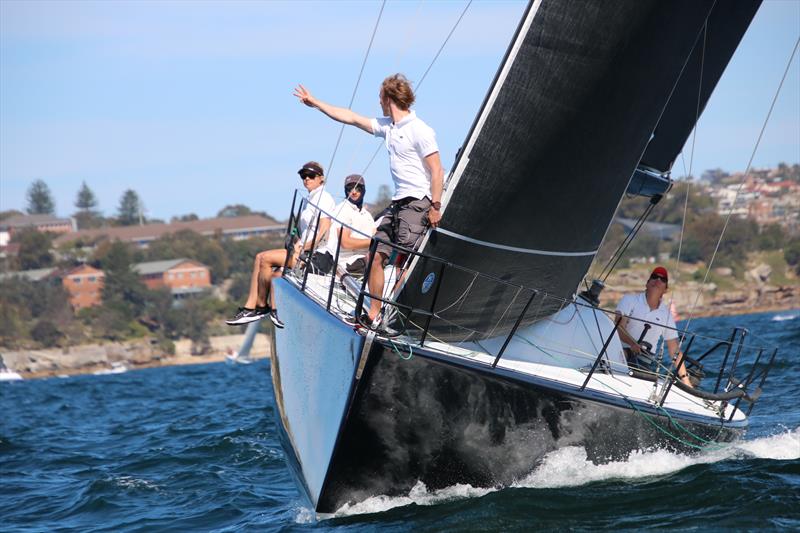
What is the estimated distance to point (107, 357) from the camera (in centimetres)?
6456

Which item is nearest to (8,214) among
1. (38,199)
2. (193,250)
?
(38,199)

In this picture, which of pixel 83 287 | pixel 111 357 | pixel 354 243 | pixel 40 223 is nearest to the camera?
pixel 354 243

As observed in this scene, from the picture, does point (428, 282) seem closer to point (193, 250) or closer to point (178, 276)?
point (178, 276)

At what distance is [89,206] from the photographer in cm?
14338

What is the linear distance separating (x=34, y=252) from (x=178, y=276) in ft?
55.9

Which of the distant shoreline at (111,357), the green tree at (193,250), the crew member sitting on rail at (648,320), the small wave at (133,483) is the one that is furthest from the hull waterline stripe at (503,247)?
the green tree at (193,250)

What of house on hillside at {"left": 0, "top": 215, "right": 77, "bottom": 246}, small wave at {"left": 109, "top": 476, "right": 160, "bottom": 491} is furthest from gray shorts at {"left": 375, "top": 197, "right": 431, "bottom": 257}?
house on hillside at {"left": 0, "top": 215, "right": 77, "bottom": 246}

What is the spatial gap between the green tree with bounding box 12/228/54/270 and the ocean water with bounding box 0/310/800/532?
8369 cm

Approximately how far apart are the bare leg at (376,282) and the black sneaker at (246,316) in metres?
1.12

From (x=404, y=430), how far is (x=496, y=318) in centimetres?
107

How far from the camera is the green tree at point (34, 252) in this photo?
294 ft

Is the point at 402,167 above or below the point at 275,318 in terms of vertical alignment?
above

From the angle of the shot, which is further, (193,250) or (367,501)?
(193,250)

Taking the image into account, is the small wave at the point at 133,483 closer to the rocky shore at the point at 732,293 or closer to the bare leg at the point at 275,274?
the bare leg at the point at 275,274
